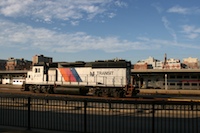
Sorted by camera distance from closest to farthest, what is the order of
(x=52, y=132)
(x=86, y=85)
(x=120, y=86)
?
(x=52, y=132), (x=120, y=86), (x=86, y=85)

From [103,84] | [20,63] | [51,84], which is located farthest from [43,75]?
[20,63]

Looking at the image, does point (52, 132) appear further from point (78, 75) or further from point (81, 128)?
point (78, 75)

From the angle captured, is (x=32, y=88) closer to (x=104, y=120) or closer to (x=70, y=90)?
(x=70, y=90)

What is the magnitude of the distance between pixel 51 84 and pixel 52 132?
Answer: 2546 cm

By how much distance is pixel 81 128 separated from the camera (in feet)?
33.7

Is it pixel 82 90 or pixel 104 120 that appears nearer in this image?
pixel 104 120

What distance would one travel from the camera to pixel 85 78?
105 ft

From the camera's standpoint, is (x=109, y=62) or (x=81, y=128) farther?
(x=109, y=62)

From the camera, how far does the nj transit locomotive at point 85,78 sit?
97.1 feet

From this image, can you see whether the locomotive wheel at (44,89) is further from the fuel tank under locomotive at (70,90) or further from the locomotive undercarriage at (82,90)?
the fuel tank under locomotive at (70,90)

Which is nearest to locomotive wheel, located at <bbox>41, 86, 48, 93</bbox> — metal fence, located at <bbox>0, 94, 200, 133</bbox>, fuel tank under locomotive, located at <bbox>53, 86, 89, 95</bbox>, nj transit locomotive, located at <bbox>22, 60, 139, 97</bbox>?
nj transit locomotive, located at <bbox>22, 60, 139, 97</bbox>

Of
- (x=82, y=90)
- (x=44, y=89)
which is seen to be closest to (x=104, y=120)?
(x=82, y=90)

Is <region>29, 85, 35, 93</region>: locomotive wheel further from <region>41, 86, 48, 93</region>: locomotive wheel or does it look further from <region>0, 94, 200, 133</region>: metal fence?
<region>0, 94, 200, 133</region>: metal fence

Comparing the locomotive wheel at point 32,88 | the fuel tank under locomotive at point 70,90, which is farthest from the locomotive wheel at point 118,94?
the locomotive wheel at point 32,88
